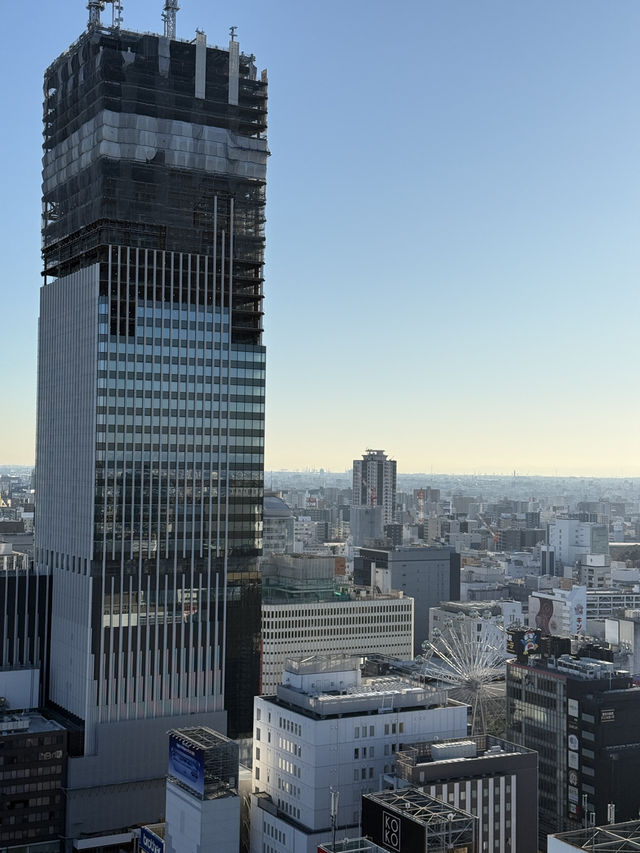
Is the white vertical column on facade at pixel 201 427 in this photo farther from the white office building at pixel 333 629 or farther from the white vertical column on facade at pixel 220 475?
the white office building at pixel 333 629

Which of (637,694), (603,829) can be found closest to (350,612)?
(637,694)

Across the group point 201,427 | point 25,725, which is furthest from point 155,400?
point 25,725

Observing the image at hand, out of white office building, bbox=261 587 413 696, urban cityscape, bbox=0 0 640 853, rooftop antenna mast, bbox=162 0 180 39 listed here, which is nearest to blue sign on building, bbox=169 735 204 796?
urban cityscape, bbox=0 0 640 853

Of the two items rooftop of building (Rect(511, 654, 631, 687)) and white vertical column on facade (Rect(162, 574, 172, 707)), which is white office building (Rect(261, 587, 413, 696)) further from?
white vertical column on facade (Rect(162, 574, 172, 707))

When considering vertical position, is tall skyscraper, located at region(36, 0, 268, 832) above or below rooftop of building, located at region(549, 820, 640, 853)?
above

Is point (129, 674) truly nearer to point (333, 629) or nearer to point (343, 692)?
point (343, 692)
